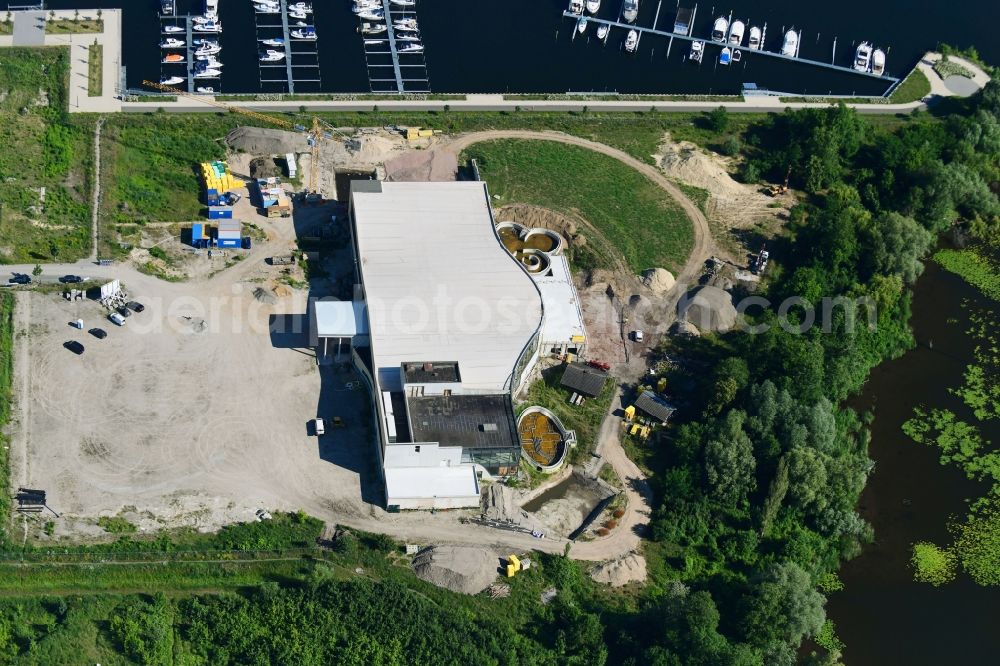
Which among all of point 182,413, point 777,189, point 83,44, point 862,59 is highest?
point 862,59

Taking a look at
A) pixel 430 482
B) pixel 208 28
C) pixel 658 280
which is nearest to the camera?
pixel 430 482

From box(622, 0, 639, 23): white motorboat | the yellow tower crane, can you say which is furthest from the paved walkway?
box(622, 0, 639, 23): white motorboat

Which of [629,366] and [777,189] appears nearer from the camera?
[629,366]

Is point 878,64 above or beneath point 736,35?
beneath

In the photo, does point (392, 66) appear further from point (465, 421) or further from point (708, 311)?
point (465, 421)

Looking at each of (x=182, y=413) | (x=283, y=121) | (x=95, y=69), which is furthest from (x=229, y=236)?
(x=95, y=69)

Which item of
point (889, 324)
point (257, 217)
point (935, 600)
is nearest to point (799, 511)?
point (935, 600)

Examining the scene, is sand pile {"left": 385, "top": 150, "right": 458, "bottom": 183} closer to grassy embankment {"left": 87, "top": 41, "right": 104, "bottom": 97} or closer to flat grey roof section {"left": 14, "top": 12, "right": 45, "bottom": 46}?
grassy embankment {"left": 87, "top": 41, "right": 104, "bottom": 97}
